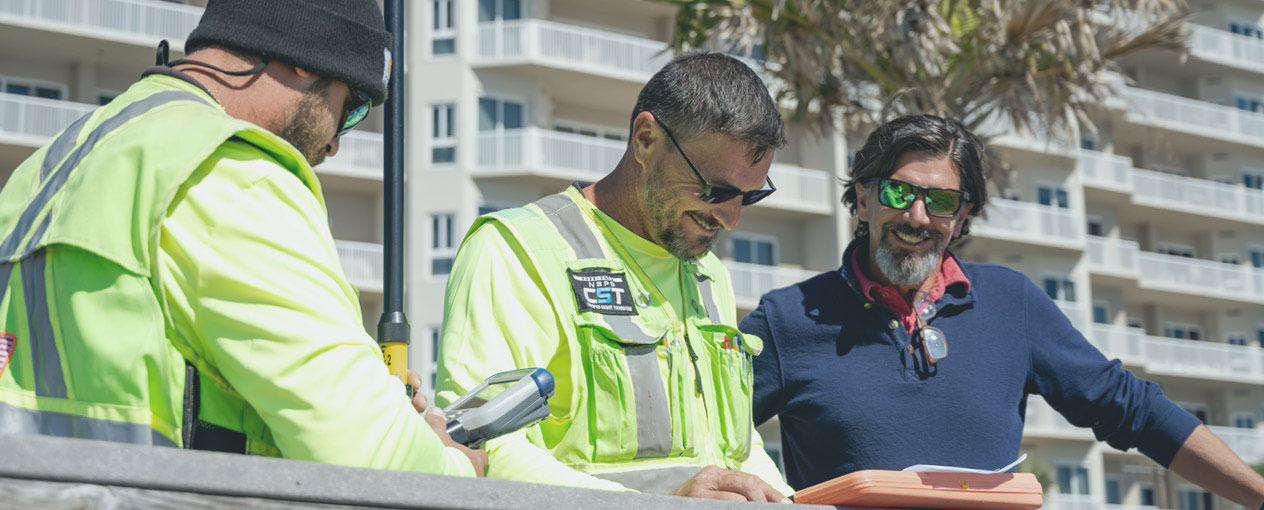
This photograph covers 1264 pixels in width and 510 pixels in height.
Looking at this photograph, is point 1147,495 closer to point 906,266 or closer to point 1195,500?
point 1195,500

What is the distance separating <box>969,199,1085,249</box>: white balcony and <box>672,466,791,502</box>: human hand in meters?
32.3

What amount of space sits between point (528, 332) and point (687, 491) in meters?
0.53

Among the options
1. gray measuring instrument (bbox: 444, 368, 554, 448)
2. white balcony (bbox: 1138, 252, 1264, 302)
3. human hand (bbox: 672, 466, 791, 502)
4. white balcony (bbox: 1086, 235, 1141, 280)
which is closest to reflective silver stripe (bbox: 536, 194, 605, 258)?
human hand (bbox: 672, 466, 791, 502)

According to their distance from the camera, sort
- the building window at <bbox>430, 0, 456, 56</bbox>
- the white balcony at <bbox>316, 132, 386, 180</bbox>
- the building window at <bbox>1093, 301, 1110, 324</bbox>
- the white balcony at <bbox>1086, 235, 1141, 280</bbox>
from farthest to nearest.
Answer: the building window at <bbox>1093, 301, 1110, 324</bbox> < the white balcony at <bbox>1086, 235, 1141, 280</bbox> < the building window at <bbox>430, 0, 456, 56</bbox> < the white balcony at <bbox>316, 132, 386, 180</bbox>

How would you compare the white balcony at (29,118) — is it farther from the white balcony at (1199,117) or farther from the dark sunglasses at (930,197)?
the white balcony at (1199,117)

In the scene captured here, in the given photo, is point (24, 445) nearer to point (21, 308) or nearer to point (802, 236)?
point (21, 308)

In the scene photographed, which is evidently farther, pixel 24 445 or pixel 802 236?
pixel 802 236

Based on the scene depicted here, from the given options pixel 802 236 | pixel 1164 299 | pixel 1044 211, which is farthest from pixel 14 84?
pixel 1164 299

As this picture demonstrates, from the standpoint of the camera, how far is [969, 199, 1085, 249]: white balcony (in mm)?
34875

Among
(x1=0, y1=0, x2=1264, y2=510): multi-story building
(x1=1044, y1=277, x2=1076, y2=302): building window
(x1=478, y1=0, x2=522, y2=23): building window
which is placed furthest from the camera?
(x1=1044, y1=277, x2=1076, y2=302): building window

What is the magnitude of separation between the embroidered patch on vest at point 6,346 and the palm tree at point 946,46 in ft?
34.8

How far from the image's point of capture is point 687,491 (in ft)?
9.12

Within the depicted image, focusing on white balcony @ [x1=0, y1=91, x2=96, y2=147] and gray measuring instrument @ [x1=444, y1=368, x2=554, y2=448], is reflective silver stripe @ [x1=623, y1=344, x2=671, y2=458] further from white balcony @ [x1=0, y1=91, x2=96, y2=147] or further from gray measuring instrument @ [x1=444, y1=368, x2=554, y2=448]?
white balcony @ [x1=0, y1=91, x2=96, y2=147]

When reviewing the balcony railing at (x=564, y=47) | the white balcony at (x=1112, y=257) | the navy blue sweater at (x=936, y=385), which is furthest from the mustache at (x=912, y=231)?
the white balcony at (x=1112, y=257)
